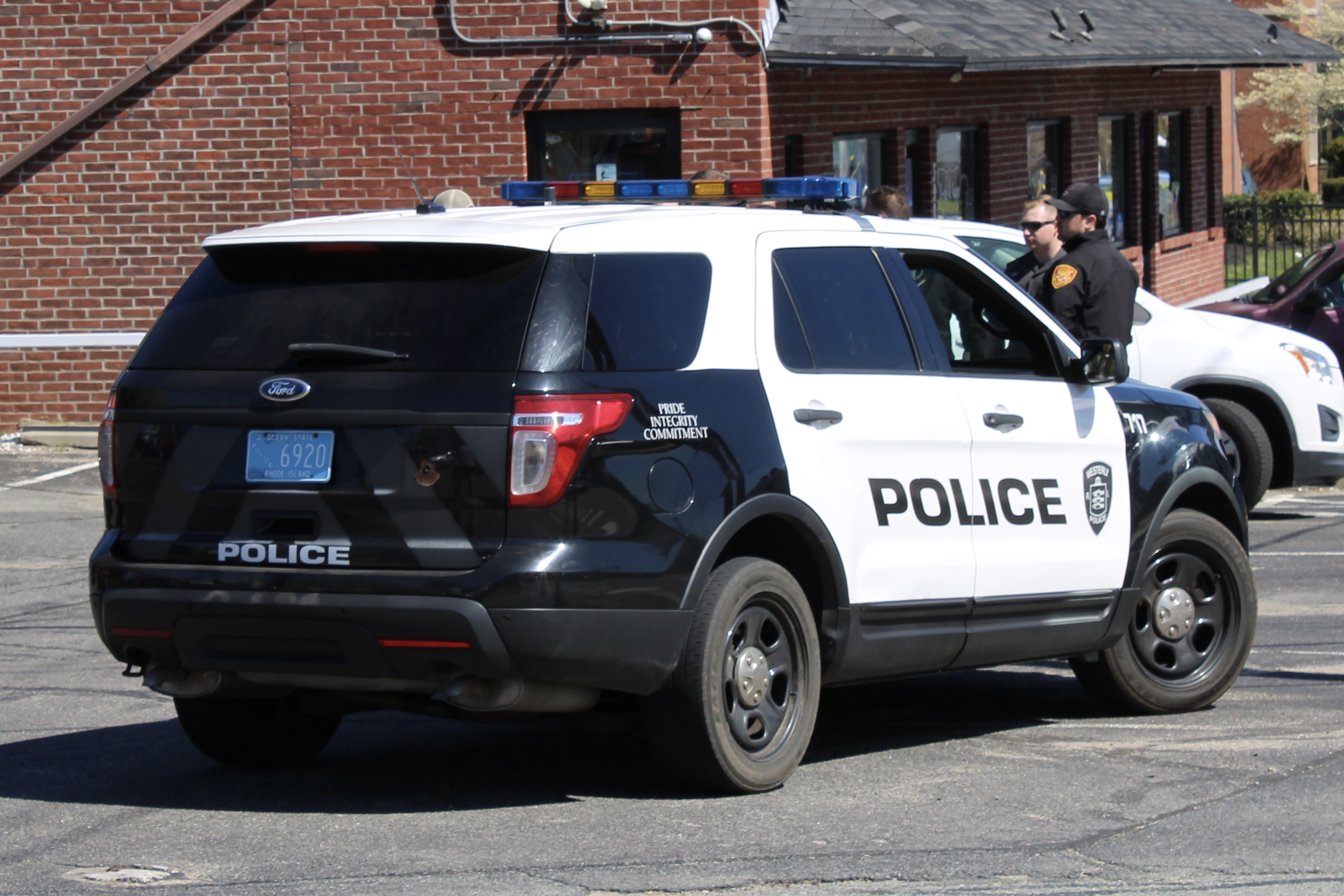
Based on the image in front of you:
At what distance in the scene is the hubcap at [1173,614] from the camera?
7.13 m

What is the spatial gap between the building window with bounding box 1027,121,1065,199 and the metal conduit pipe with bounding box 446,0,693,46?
263 inches

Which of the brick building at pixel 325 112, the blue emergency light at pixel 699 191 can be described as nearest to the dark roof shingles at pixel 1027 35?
the brick building at pixel 325 112

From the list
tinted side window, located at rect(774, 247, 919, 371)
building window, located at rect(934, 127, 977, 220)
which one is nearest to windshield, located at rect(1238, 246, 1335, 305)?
building window, located at rect(934, 127, 977, 220)

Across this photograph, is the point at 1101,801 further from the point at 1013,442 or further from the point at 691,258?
the point at 691,258

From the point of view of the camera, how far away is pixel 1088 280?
A: 929 centimetres

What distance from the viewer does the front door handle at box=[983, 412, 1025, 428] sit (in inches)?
251

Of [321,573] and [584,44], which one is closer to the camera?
[321,573]

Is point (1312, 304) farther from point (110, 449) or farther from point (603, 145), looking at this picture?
point (110, 449)

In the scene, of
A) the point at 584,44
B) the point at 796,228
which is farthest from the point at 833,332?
the point at 584,44

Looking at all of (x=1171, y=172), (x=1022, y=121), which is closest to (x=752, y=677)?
(x=1022, y=121)

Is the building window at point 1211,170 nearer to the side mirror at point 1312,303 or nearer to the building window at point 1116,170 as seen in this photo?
the building window at point 1116,170

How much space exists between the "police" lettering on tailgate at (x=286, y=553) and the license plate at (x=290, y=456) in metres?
0.18

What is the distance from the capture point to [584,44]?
14.8 metres

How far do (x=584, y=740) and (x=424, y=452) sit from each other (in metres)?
1.87
